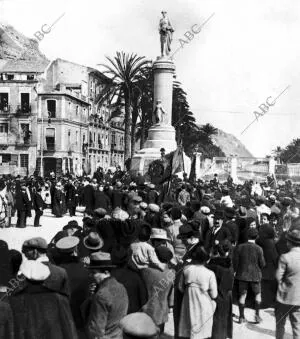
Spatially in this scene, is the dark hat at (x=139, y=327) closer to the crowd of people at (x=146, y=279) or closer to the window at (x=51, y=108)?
the crowd of people at (x=146, y=279)

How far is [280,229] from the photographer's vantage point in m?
9.71

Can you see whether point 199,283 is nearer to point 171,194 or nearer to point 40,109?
point 171,194

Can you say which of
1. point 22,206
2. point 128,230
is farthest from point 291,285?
point 22,206

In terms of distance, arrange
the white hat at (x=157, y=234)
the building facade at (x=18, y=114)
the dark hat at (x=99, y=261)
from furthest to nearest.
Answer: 1. the building facade at (x=18, y=114)
2. the white hat at (x=157, y=234)
3. the dark hat at (x=99, y=261)

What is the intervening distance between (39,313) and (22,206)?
11.8 meters

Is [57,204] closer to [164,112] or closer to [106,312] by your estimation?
[164,112]

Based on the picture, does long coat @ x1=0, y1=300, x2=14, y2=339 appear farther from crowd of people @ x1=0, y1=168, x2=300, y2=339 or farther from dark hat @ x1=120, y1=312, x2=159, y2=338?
dark hat @ x1=120, y1=312, x2=159, y2=338

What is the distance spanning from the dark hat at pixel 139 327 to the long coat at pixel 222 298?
3.05 meters

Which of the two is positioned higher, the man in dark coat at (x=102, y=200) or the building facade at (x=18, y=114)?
the building facade at (x=18, y=114)

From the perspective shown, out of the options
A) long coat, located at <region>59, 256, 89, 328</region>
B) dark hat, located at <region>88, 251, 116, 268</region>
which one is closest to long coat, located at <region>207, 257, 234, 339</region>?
long coat, located at <region>59, 256, 89, 328</region>

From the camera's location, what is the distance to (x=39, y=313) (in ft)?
12.1

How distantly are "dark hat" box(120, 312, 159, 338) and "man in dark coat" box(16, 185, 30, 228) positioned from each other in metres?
12.9

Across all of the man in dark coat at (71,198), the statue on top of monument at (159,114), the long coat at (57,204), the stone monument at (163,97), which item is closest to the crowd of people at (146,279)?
the long coat at (57,204)

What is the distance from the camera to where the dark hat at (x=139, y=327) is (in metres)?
2.62
